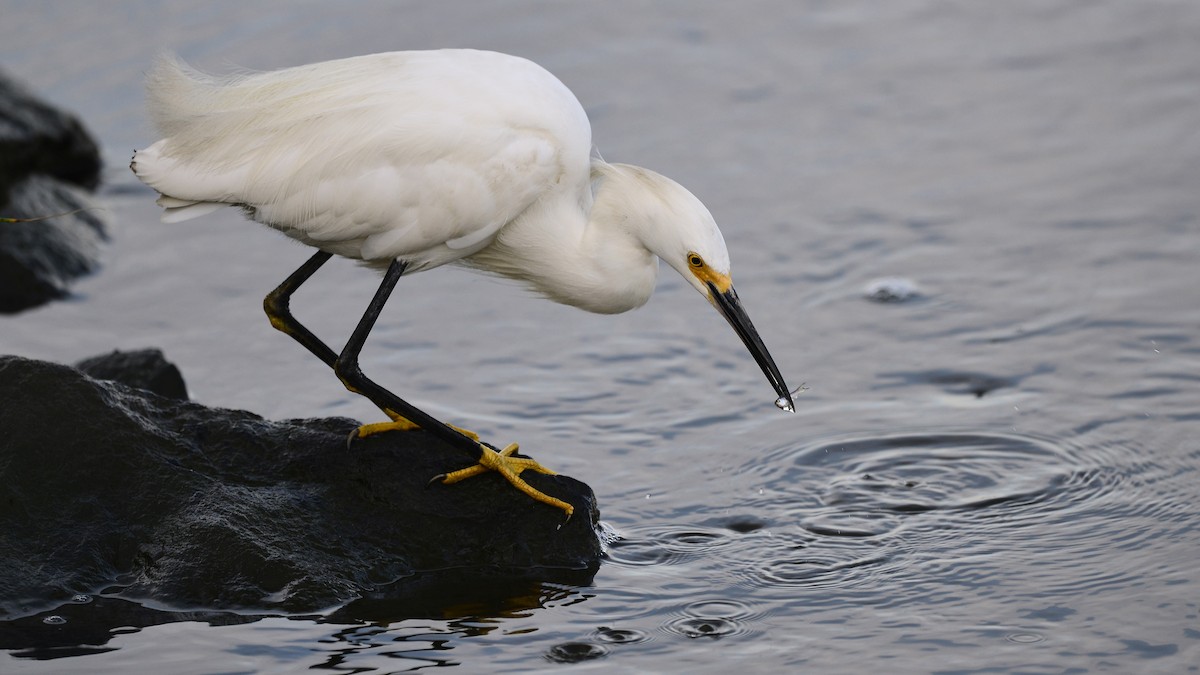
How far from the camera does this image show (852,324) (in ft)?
28.6

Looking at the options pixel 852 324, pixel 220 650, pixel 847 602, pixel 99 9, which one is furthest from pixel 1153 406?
pixel 99 9

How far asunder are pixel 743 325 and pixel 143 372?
302cm

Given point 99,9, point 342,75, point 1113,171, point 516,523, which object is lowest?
point 516,523

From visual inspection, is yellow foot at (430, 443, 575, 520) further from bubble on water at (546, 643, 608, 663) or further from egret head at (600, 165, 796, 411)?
egret head at (600, 165, 796, 411)

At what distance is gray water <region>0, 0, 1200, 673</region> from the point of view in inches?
217

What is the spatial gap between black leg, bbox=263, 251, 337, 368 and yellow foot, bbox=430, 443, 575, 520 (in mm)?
856

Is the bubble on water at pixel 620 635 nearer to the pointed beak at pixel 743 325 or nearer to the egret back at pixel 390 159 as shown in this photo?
the pointed beak at pixel 743 325

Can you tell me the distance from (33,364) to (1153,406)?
5.23 metres

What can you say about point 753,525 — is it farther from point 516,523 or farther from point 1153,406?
point 1153,406

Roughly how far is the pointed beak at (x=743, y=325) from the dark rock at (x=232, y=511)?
89cm

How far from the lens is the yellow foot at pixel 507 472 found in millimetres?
5883

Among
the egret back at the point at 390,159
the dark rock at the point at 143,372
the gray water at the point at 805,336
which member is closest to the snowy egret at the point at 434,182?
the egret back at the point at 390,159

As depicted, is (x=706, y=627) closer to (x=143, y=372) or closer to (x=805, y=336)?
(x=143, y=372)

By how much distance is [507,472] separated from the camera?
5902 millimetres
